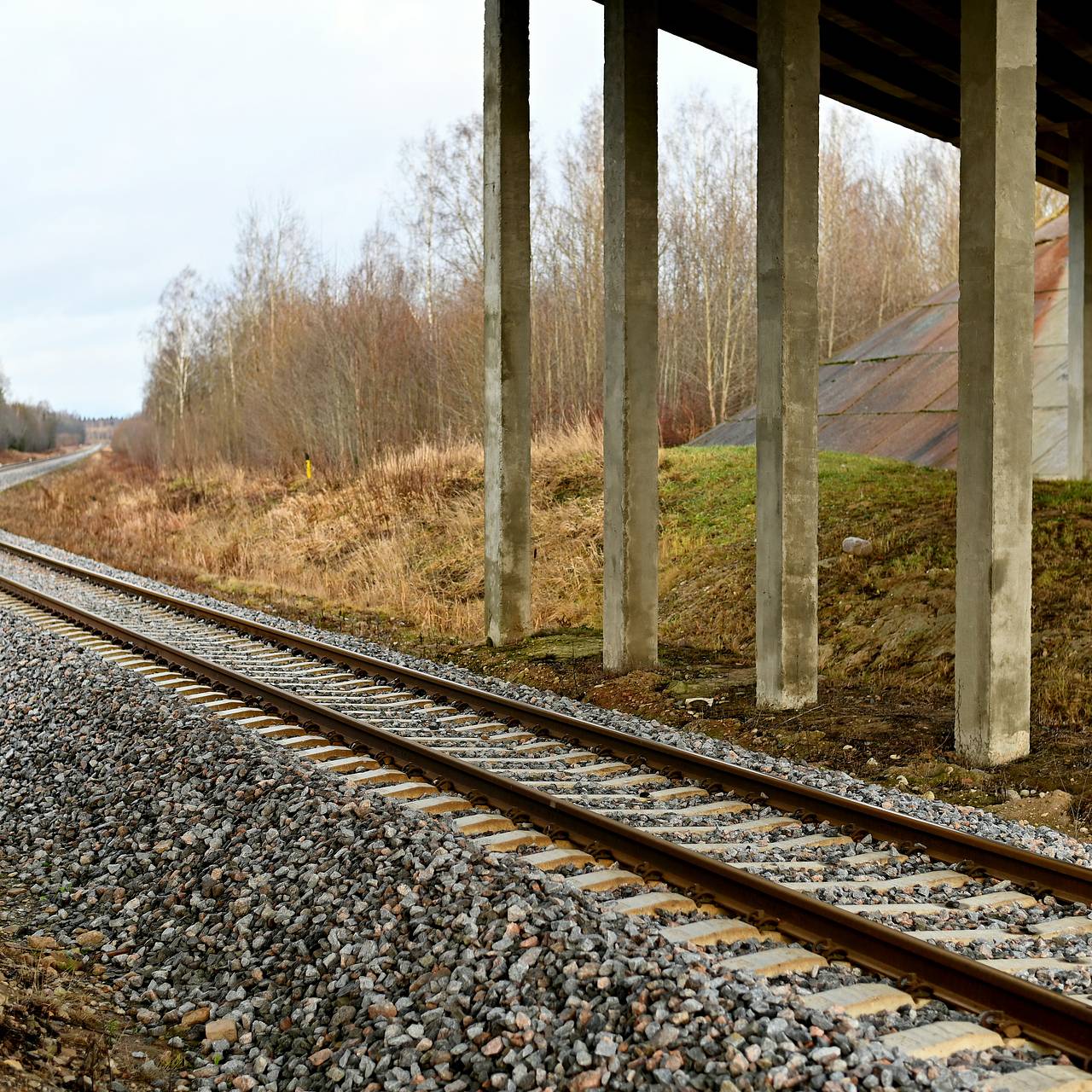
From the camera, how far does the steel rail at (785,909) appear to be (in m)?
3.45

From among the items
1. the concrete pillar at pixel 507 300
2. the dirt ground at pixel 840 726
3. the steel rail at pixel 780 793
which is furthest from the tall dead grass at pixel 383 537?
the steel rail at pixel 780 793

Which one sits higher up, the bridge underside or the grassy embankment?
the bridge underside

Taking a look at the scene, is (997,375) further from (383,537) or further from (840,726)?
(383,537)

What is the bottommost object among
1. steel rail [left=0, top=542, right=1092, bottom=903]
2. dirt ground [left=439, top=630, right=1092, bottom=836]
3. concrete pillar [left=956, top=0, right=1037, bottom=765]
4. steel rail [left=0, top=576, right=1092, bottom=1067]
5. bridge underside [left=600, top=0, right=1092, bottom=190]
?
dirt ground [left=439, top=630, right=1092, bottom=836]

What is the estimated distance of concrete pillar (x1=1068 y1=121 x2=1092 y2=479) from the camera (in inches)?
626

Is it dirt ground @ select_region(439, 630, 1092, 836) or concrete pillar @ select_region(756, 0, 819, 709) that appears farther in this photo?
concrete pillar @ select_region(756, 0, 819, 709)

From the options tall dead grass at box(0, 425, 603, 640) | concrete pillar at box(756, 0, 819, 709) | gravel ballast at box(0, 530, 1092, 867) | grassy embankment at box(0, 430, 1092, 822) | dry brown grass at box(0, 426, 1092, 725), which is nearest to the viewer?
gravel ballast at box(0, 530, 1092, 867)

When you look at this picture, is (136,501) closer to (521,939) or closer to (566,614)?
(566,614)

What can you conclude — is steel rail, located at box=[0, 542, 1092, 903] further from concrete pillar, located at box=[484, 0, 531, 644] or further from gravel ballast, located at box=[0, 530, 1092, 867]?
concrete pillar, located at box=[484, 0, 531, 644]

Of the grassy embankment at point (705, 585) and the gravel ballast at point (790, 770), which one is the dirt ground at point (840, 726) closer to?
the grassy embankment at point (705, 585)

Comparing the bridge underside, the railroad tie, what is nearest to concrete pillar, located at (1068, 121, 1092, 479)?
the bridge underside

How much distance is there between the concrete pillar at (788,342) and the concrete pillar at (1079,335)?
9233 mm

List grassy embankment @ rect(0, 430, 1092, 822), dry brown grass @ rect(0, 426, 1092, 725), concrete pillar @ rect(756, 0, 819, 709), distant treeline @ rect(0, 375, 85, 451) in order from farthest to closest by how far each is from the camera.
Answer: distant treeline @ rect(0, 375, 85, 451), dry brown grass @ rect(0, 426, 1092, 725), concrete pillar @ rect(756, 0, 819, 709), grassy embankment @ rect(0, 430, 1092, 822)

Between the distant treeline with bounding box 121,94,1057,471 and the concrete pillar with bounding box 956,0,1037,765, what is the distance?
1586 centimetres
